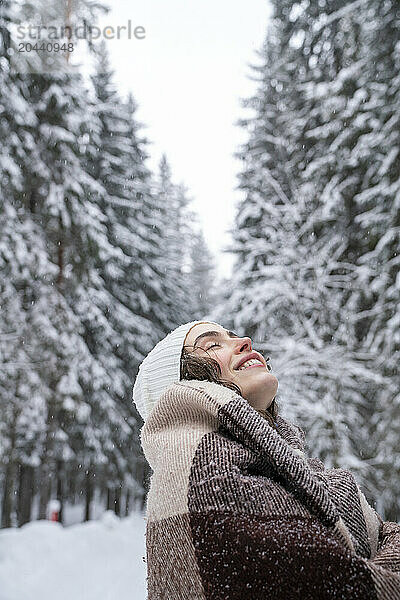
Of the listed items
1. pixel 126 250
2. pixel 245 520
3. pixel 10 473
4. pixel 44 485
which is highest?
pixel 126 250

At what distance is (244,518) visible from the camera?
1448 mm

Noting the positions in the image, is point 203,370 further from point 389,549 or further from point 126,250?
point 126,250

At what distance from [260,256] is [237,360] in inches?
554

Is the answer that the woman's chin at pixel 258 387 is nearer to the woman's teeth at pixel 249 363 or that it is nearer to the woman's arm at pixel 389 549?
the woman's teeth at pixel 249 363

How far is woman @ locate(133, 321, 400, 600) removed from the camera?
4.50ft

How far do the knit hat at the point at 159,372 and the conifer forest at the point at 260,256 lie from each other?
670 cm

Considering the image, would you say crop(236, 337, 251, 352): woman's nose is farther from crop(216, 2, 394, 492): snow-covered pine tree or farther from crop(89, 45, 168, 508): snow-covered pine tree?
crop(89, 45, 168, 508): snow-covered pine tree

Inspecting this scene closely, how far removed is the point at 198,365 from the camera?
2133mm

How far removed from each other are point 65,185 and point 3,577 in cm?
876

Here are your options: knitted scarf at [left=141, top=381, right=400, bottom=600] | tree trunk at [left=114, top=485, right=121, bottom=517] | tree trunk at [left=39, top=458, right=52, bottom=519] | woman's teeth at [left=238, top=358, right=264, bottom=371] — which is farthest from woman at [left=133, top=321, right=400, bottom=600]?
tree trunk at [left=114, top=485, right=121, bottom=517]

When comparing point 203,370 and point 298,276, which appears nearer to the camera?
point 203,370

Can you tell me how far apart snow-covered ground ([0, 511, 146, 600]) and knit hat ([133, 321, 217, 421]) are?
214 inches

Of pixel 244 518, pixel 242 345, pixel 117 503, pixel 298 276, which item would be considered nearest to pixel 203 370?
pixel 242 345

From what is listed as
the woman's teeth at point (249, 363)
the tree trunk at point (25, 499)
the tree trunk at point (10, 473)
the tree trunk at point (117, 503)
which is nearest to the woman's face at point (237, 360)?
the woman's teeth at point (249, 363)
